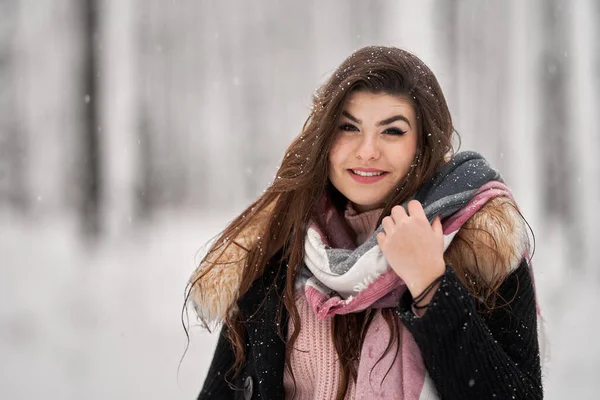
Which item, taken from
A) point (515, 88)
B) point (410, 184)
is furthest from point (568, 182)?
point (410, 184)

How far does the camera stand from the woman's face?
6.79 ft

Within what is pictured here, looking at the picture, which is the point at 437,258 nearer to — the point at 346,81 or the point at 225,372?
the point at 346,81

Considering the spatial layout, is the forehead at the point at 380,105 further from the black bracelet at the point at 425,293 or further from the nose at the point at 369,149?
the black bracelet at the point at 425,293

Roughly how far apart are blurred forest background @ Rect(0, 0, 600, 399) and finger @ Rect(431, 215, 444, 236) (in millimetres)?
3024

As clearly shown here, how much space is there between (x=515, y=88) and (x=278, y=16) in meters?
4.84

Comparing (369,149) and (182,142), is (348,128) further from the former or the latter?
(182,142)

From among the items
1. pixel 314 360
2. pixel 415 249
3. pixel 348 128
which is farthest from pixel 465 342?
pixel 348 128

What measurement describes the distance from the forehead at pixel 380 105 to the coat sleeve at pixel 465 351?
1.76ft

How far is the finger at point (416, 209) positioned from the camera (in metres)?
1.84

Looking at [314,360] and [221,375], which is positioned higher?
[314,360]

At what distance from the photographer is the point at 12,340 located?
590cm

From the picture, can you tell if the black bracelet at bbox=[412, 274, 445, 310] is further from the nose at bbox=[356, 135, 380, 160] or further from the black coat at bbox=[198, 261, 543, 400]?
the nose at bbox=[356, 135, 380, 160]

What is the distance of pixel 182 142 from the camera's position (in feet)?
48.1

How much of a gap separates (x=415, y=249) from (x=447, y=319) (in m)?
0.20
